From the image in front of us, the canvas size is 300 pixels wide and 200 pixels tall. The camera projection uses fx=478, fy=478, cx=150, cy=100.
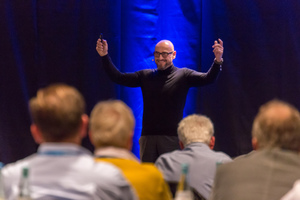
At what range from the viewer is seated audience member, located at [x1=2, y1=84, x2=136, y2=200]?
1492 millimetres

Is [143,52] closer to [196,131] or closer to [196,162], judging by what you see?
[196,131]

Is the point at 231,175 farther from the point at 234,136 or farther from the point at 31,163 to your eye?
the point at 234,136

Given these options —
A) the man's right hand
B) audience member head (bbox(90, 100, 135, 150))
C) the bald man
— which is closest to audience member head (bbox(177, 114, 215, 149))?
audience member head (bbox(90, 100, 135, 150))

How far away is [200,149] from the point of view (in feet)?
7.82

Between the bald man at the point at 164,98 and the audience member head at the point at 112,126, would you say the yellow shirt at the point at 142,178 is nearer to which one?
the audience member head at the point at 112,126

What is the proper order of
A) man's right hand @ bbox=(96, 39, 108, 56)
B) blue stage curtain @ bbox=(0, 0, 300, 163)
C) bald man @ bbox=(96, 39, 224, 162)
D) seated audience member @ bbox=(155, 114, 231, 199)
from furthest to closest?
blue stage curtain @ bbox=(0, 0, 300, 163)
man's right hand @ bbox=(96, 39, 108, 56)
bald man @ bbox=(96, 39, 224, 162)
seated audience member @ bbox=(155, 114, 231, 199)

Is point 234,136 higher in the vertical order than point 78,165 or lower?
lower

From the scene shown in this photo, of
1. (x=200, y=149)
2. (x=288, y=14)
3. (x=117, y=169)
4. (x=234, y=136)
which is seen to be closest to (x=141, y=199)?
(x=117, y=169)

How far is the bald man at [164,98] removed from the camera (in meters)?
4.14

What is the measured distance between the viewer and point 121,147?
1.67 meters

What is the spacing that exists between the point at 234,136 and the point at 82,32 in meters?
1.84

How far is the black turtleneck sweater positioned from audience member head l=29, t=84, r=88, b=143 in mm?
2595

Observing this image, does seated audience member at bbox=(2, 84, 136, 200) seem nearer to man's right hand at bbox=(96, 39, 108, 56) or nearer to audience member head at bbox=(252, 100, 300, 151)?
audience member head at bbox=(252, 100, 300, 151)

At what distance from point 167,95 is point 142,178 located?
255 cm
